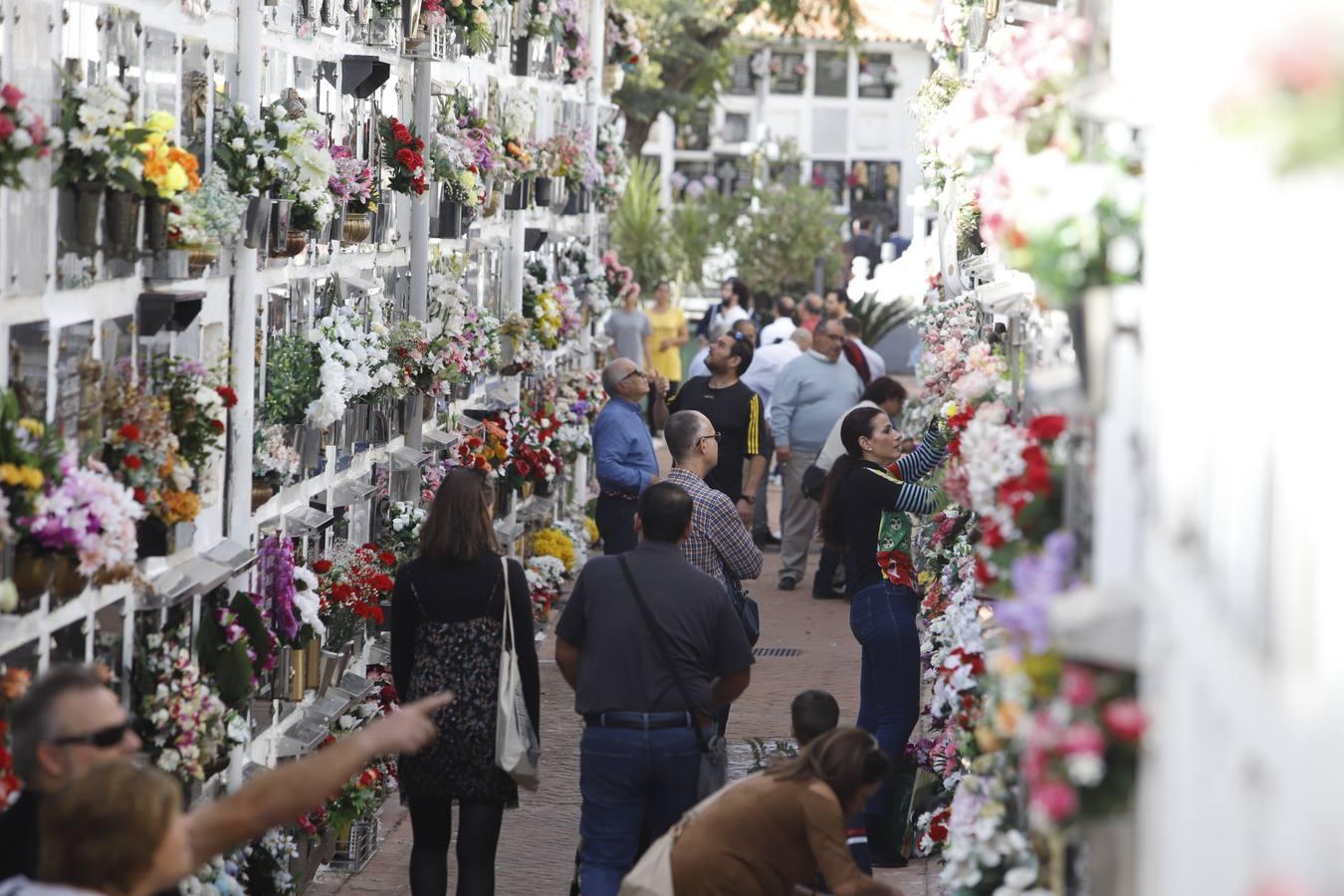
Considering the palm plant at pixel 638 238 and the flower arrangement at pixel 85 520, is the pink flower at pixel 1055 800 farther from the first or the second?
the palm plant at pixel 638 238

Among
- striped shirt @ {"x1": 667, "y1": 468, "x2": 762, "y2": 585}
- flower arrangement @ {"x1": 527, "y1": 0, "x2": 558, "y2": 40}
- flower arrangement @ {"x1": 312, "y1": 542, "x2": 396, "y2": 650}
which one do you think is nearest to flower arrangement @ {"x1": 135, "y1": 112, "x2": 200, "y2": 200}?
flower arrangement @ {"x1": 312, "y1": 542, "x2": 396, "y2": 650}

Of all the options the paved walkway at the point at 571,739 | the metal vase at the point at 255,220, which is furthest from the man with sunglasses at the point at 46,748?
the paved walkway at the point at 571,739

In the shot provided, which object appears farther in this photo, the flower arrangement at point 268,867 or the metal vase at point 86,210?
the flower arrangement at point 268,867

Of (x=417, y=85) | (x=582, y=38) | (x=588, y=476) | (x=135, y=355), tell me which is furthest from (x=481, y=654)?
(x=588, y=476)

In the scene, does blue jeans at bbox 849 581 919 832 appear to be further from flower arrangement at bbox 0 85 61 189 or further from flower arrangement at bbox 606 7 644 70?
flower arrangement at bbox 606 7 644 70

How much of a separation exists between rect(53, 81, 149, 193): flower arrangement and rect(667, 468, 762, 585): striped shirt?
3375mm

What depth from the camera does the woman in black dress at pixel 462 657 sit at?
680 centimetres

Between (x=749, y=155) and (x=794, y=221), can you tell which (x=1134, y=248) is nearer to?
(x=794, y=221)

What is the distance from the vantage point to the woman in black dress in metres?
6.80

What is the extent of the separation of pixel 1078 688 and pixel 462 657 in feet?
12.4

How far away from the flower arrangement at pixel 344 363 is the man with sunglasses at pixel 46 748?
11.5ft

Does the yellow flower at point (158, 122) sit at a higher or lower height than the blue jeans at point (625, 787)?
higher

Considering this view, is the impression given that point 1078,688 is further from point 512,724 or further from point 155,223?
point 512,724

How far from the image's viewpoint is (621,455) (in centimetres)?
1136
